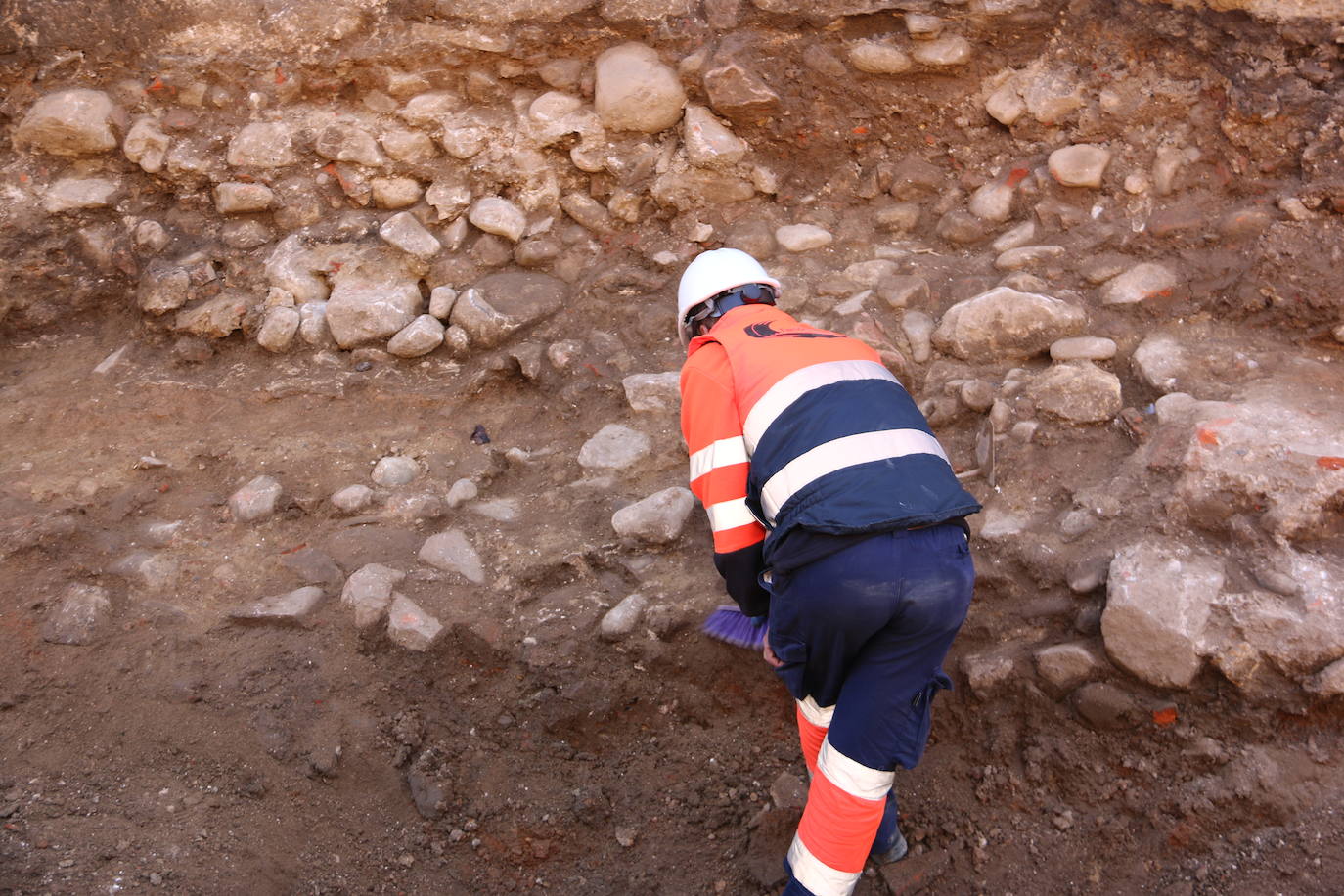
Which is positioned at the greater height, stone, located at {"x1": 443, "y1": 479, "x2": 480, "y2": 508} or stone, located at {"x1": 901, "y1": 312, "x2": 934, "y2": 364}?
stone, located at {"x1": 901, "y1": 312, "x2": 934, "y2": 364}

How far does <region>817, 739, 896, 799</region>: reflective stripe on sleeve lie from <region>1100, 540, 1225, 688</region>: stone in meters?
0.85

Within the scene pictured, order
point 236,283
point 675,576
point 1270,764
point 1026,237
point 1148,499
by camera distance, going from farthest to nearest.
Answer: point 236,283, point 1026,237, point 675,576, point 1148,499, point 1270,764

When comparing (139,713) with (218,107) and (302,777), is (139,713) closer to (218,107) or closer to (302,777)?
(302,777)

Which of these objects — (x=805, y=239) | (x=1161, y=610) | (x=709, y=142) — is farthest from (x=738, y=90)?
(x=1161, y=610)

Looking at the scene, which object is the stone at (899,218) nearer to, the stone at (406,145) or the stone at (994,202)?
the stone at (994,202)

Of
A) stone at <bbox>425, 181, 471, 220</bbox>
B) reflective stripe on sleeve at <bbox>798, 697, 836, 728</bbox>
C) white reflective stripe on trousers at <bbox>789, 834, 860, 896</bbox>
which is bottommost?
white reflective stripe on trousers at <bbox>789, 834, 860, 896</bbox>

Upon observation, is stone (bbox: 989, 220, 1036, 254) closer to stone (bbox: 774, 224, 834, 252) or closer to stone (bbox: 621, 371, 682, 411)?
stone (bbox: 774, 224, 834, 252)

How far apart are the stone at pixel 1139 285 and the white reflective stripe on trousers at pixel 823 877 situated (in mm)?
2339

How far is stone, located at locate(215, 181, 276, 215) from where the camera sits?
4.40 metres

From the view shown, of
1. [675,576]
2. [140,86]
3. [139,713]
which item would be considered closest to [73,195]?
[140,86]

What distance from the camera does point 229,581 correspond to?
347 centimetres

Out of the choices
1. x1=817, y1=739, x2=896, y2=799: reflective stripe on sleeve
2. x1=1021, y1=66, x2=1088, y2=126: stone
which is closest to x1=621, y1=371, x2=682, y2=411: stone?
x1=817, y1=739, x2=896, y2=799: reflective stripe on sleeve

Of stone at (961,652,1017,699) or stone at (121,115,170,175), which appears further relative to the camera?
stone at (121,115,170,175)

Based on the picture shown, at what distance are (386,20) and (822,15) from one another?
198 centimetres
